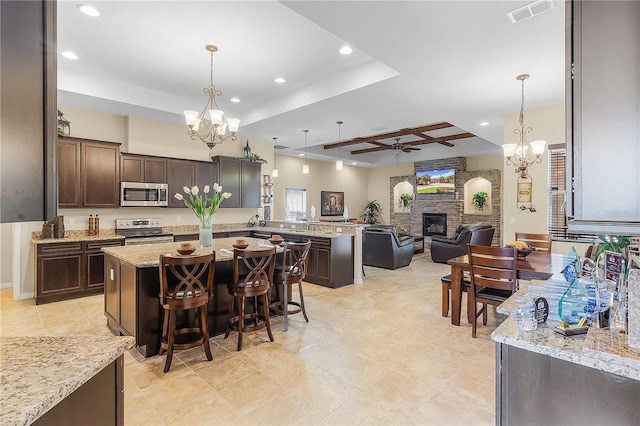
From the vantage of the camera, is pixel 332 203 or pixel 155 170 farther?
pixel 332 203

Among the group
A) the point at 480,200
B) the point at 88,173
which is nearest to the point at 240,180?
the point at 88,173

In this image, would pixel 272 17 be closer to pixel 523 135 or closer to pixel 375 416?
pixel 375 416

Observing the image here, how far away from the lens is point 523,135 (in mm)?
5289

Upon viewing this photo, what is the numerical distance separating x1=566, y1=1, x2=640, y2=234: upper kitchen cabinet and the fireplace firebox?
1053 centimetres

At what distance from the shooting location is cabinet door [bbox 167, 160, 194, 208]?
239 inches

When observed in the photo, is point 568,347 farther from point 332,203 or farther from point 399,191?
point 399,191

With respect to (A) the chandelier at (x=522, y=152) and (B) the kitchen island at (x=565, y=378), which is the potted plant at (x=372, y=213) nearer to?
(A) the chandelier at (x=522, y=152)

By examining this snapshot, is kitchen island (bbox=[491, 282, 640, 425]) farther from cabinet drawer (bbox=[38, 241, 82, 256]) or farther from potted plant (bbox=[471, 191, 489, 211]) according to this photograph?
potted plant (bbox=[471, 191, 489, 211])

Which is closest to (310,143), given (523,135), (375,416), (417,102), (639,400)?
(417,102)

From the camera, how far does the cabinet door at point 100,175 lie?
5.10 meters

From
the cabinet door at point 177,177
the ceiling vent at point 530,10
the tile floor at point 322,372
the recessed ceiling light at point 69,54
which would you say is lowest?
the tile floor at point 322,372

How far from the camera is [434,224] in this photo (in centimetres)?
1135

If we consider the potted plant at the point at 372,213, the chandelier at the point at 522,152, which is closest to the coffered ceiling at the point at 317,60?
the chandelier at the point at 522,152

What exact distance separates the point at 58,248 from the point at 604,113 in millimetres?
6015
